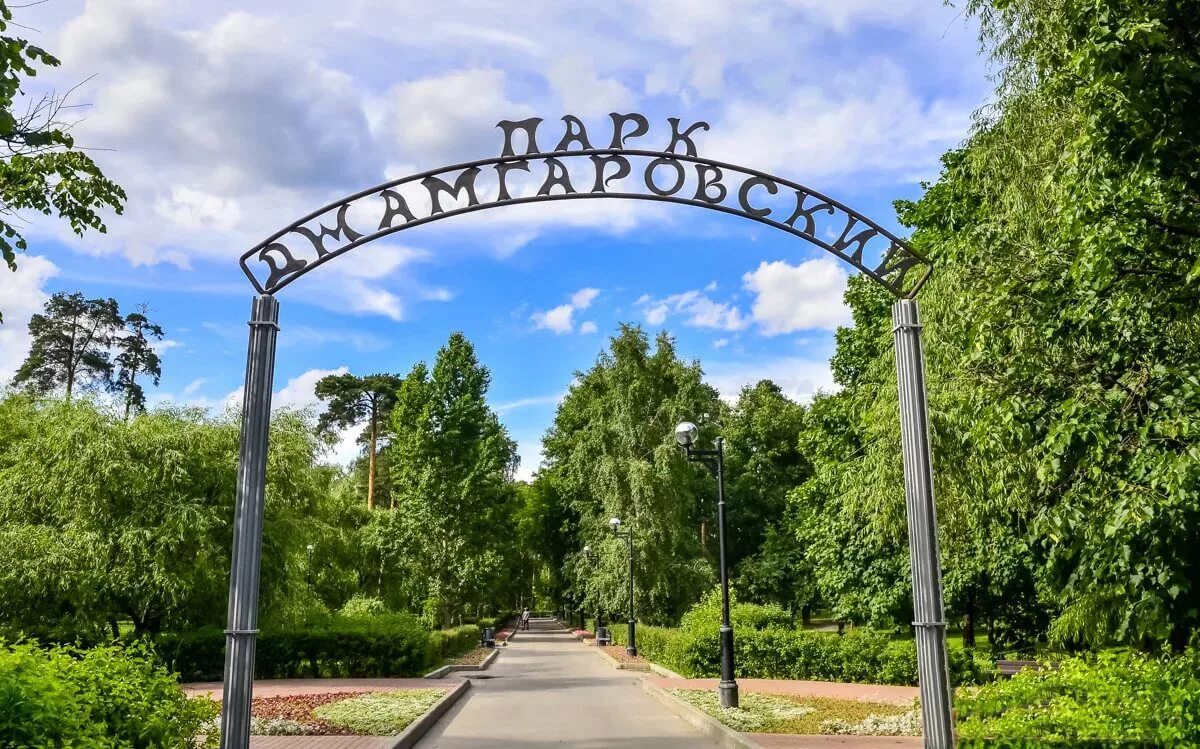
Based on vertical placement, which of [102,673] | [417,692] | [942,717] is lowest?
[417,692]

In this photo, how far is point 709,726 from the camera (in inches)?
473

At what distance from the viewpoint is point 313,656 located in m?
22.4

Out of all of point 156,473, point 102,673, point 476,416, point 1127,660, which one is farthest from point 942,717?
point 476,416

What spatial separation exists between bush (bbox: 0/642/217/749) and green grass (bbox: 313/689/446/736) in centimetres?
553

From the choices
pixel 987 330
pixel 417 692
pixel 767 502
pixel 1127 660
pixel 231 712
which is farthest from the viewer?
pixel 767 502

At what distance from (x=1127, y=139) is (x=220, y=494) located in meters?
19.5

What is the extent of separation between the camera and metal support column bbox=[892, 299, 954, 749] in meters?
6.10

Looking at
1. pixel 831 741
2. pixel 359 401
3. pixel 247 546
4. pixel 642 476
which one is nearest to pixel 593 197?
pixel 247 546

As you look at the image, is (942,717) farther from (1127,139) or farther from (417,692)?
(417,692)

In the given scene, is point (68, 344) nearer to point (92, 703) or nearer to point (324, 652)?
point (324, 652)

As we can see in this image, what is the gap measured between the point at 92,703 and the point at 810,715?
1062cm

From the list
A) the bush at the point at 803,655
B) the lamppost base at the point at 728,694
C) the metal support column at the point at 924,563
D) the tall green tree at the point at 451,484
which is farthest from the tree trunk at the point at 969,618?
the tall green tree at the point at 451,484

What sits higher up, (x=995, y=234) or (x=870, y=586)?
(x=995, y=234)

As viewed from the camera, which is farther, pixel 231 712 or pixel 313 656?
pixel 313 656
